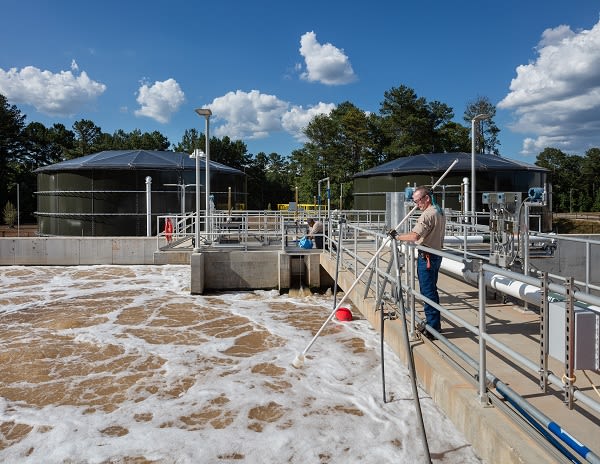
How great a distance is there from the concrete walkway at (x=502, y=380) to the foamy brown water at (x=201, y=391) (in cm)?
70

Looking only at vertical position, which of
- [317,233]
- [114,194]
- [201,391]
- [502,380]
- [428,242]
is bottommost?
[201,391]

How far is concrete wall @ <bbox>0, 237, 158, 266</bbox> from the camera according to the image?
2039 centimetres

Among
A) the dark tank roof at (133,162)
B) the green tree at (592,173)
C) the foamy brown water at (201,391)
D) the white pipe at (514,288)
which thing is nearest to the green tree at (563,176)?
the green tree at (592,173)

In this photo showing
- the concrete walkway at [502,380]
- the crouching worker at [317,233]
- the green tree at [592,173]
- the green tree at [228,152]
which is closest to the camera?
the concrete walkway at [502,380]

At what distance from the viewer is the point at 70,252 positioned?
804 inches

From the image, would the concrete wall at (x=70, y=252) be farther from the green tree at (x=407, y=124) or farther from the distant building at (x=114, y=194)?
the green tree at (x=407, y=124)

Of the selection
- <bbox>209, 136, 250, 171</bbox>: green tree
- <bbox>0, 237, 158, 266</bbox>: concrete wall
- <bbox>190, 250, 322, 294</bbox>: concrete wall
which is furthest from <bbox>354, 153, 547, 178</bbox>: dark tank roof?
<bbox>209, 136, 250, 171</bbox>: green tree

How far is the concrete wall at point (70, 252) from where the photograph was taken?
20391 mm

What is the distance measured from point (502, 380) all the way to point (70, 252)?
19.5 meters

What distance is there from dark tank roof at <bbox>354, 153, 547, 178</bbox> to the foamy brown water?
1914 centimetres

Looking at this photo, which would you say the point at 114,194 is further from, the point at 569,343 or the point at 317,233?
the point at 569,343

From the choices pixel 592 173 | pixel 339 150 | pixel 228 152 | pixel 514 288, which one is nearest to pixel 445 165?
pixel 514 288

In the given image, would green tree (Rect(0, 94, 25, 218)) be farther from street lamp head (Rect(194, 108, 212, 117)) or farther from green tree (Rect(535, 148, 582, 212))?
green tree (Rect(535, 148, 582, 212))

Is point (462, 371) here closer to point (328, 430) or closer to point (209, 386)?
point (328, 430)
